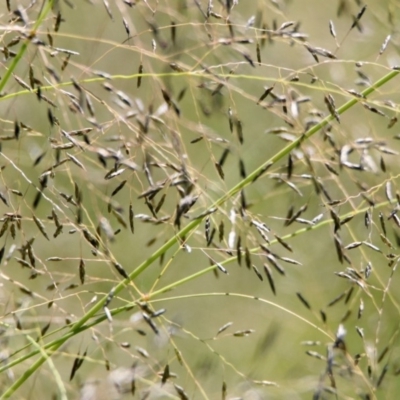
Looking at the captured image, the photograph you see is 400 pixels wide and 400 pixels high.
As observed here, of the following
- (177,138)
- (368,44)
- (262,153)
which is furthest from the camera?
(368,44)

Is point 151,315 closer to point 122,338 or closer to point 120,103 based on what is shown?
point 120,103

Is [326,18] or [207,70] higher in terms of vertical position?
[207,70]

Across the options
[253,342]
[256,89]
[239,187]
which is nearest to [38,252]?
[253,342]

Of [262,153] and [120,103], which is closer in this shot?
[120,103]

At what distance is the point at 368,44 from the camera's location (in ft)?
8.86

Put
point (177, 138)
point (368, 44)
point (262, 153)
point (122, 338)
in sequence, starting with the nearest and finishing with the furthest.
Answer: point (177, 138) < point (122, 338) < point (262, 153) < point (368, 44)

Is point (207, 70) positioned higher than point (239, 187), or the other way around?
point (207, 70)

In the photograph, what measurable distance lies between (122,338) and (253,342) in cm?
34

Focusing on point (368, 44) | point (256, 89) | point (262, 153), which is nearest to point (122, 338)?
point (262, 153)

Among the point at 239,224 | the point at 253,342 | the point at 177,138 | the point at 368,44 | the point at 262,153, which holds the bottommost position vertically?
the point at 253,342

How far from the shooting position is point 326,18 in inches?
110

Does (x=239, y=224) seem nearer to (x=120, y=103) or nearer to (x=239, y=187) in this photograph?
(x=239, y=187)

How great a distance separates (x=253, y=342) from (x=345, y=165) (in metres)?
1.53

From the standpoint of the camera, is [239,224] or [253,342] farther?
[253,342]
